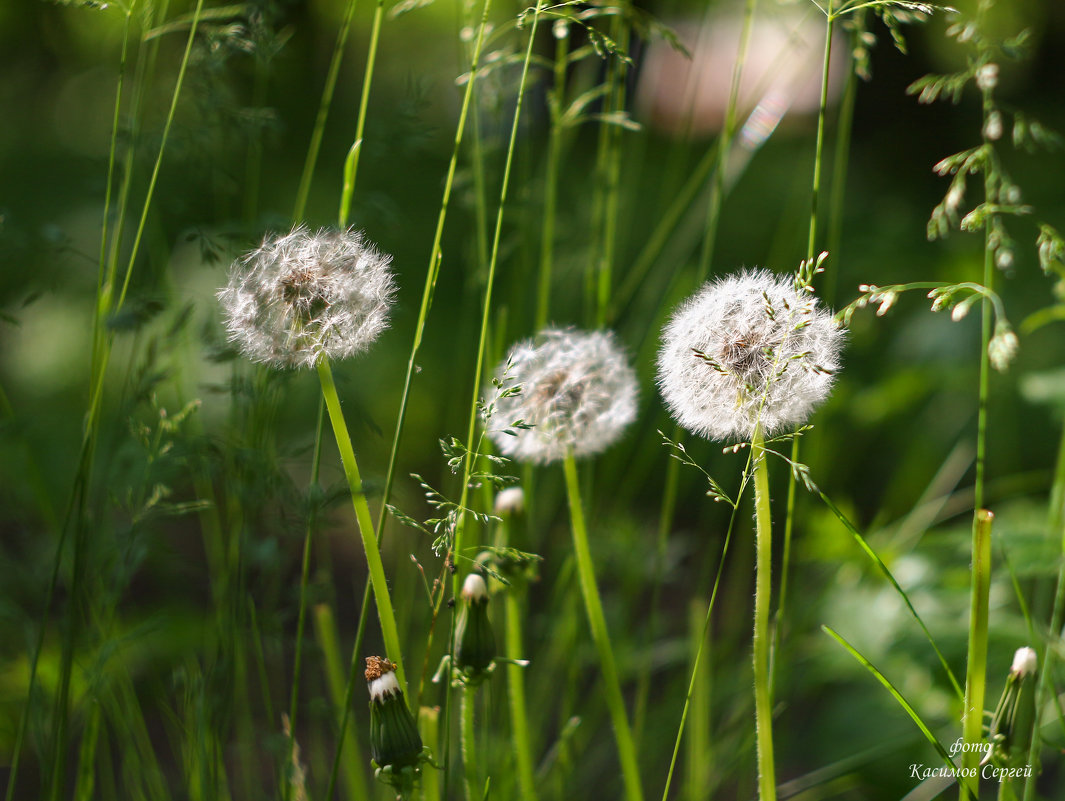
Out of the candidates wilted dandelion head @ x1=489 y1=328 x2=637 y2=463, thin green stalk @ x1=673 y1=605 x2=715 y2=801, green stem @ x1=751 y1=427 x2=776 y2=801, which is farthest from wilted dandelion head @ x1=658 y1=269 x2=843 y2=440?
thin green stalk @ x1=673 y1=605 x2=715 y2=801

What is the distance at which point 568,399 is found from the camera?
64cm

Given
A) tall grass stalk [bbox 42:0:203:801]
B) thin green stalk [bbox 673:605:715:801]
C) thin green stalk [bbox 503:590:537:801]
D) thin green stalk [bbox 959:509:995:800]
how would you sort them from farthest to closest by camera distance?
Result: 1. thin green stalk [bbox 673:605:715:801]
2. thin green stalk [bbox 503:590:537:801]
3. tall grass stalk [bbox 42:0:203:801]
4. thin green stalk [bbox 959:509:995:800]

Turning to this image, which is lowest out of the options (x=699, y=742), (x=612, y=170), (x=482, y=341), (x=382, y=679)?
(x=699, y=742)

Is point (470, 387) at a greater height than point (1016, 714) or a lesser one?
greater

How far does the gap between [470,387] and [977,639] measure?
0.55 meters

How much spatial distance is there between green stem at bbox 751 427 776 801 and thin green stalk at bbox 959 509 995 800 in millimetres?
94

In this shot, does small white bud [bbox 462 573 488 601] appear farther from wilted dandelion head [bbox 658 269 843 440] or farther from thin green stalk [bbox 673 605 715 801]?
thin green stalk [bbox 673 605 715 801]

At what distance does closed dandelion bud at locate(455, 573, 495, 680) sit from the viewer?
0.50 m

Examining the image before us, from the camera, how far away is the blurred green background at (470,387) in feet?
2.18

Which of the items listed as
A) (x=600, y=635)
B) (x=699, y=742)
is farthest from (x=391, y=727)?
(x=699, y=742)

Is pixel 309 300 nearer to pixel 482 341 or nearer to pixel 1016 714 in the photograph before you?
pixel 482 341

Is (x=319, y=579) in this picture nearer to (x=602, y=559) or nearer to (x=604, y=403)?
(x=604, y=403)

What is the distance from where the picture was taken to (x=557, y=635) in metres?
0.87

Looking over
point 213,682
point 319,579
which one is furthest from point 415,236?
point 213,682
